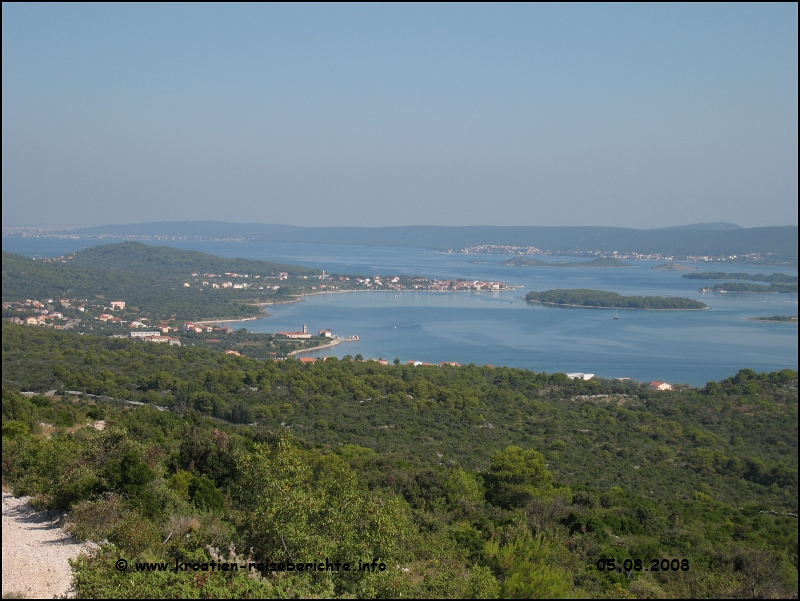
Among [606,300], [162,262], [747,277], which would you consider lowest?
[606,300]

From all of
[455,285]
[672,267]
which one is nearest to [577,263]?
[455,285]

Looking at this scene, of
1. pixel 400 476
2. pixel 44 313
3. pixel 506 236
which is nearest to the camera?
pixel 400 476

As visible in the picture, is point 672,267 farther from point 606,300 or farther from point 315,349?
point 315,349

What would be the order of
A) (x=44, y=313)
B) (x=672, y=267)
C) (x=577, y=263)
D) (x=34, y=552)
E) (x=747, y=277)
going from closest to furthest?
1. (x=34, y=552)
2. (x=747, y=277)
3. (x=44, y=313)
4. (x=672, y=267)
5. (x=577, y=263)

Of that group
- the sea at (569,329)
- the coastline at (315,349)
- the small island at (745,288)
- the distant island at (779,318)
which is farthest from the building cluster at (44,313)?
the distant island at (779,318)

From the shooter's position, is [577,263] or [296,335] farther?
[577,263]

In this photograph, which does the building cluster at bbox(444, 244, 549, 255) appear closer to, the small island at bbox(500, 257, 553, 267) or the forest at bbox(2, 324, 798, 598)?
the small island at bbox(500, 257, 553, 267)
